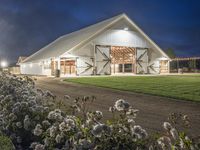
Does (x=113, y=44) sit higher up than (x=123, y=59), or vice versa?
(x=113, y=44)

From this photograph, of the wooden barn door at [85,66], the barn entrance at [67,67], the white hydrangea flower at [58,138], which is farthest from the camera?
the barn entrance at [67,67]

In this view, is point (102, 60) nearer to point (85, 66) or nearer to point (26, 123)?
point (85, 66)

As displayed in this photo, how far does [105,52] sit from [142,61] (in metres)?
5.31

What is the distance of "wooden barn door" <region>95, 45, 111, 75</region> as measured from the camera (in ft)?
124

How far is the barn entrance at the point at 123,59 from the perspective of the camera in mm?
41781

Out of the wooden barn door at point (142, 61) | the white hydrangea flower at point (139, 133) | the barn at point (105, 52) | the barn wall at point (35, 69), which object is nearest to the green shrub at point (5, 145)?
the white hydrangea flower at point (139, 133)

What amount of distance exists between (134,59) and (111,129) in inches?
1480

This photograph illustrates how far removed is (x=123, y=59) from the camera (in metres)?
46.2

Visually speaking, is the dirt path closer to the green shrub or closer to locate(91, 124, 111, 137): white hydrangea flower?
the green shrub

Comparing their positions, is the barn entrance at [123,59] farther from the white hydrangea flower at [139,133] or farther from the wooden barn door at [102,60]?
the white hydrangea flower at [139,133]

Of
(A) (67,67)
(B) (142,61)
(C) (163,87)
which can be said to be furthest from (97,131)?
(A) (67,67)

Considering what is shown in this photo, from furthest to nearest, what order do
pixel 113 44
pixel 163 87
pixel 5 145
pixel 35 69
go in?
pixel 35 69 → pixel 113 44 → pixel 163 87 → pixel 5 145

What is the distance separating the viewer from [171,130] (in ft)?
13.0

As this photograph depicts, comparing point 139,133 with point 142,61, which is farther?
point 142,61
